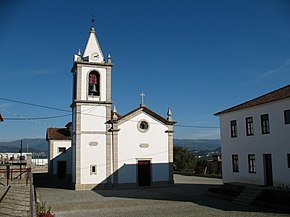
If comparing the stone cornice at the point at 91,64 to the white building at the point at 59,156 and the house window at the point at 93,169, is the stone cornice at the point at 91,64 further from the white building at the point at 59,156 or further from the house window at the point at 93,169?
the white building at the point at 59,156

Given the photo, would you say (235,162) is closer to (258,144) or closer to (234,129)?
(234,129)

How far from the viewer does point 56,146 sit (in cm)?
3769

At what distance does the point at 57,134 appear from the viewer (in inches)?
1526

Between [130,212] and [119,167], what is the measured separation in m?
10.7

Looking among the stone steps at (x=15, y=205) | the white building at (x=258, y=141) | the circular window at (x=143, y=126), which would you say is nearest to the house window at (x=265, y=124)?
the white building at (x=258, y=141)

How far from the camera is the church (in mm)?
24406

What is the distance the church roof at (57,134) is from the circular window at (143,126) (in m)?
15.5

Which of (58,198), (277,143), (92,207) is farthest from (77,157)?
(277,143)

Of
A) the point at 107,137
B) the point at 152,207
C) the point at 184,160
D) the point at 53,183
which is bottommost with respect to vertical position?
the point at 53,183

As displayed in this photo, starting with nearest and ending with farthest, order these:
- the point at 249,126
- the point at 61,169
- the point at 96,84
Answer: the point at 249,126 < the point at 96,84 < the point at 61,169

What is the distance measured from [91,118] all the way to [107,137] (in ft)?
6.40

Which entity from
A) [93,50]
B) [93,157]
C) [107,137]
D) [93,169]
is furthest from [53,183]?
[93,50]

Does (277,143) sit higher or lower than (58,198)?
higher

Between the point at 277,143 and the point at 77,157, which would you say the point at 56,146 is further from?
the point at 277,143
